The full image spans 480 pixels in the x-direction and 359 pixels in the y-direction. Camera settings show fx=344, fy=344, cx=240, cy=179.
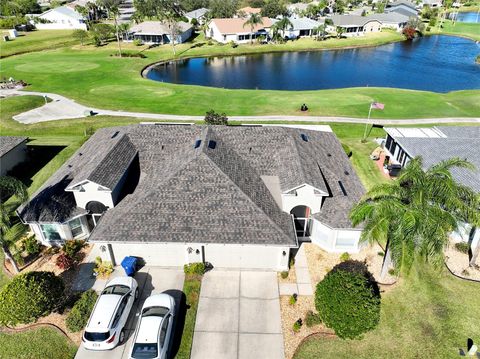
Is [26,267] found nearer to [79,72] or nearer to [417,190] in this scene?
[417,190]

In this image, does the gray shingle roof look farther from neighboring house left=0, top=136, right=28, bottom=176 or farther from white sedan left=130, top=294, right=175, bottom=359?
white sedan left=130, top=294, right=175, bottom=359

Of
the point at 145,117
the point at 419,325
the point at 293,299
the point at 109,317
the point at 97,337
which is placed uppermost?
the point at 109,317

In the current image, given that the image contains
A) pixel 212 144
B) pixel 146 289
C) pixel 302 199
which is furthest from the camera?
pixel 212 144

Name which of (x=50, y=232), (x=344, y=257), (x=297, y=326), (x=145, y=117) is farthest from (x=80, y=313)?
(x=145, y=117)

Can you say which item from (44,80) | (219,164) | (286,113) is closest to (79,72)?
(44,80)

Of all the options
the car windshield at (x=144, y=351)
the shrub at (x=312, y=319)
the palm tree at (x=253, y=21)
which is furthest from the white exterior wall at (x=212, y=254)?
the palm tree at (x=253, y=21)

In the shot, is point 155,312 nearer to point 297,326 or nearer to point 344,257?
point 297,326
